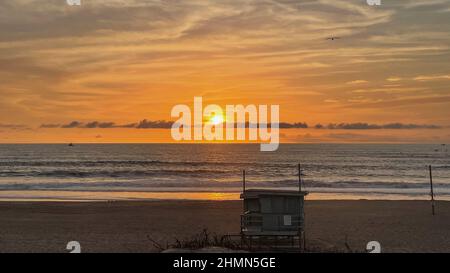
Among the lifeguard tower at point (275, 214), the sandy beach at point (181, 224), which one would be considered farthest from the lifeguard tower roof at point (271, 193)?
the sandy beach at point (181, 224)

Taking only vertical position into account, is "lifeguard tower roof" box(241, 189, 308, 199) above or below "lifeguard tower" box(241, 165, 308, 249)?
above

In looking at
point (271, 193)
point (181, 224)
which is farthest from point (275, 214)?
point (181, 224)

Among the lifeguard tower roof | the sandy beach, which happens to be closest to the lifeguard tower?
the lifeguard tower roof

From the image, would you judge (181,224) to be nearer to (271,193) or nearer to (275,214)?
(275,214)

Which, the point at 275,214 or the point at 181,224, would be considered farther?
the point at 181,224

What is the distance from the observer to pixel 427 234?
17547 mm

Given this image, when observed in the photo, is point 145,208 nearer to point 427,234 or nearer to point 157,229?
point 157,229

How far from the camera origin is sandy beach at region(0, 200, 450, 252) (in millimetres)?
15586

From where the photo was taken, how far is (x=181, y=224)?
19.8 meters

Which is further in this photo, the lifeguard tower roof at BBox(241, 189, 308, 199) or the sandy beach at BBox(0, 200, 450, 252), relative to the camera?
the sandy beach at BBox(0, 200, 450, 252)

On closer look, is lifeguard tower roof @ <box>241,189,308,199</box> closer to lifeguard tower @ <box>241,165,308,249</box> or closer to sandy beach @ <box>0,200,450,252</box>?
lifeguard tower @ <box>241,165,308,249</box>
